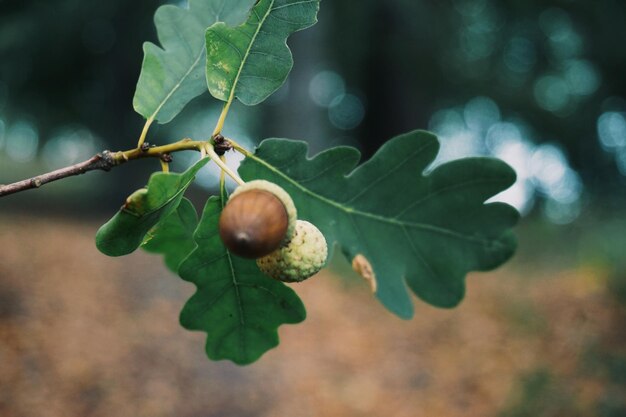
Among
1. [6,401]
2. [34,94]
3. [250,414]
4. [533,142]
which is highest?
[533,142]

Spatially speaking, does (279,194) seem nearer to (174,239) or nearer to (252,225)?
(252,225)

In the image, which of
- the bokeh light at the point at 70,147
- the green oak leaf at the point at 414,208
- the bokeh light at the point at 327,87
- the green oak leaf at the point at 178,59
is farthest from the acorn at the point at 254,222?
the bokeh light at the point at 327,87

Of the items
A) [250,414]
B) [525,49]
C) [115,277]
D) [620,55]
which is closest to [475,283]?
[250,414]

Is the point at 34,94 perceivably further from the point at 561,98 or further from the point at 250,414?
the point at 561,98

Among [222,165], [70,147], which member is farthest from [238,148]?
[70,147]

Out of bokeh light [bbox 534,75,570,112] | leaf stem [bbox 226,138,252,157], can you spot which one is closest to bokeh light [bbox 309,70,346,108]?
Answer: bokeh light [bbox 534,75,570,112]

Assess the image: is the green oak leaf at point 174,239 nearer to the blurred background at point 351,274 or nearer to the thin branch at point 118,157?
the thin branch at point 118,157
